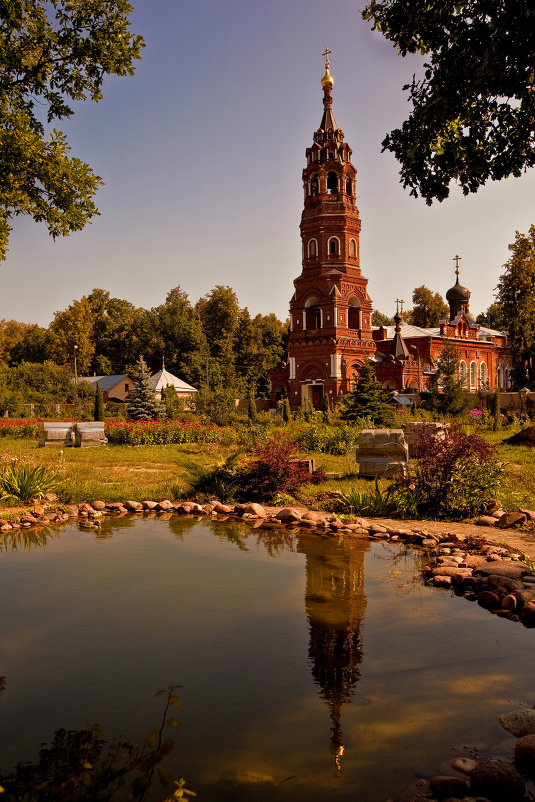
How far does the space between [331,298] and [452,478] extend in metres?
31.5

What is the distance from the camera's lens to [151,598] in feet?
18.8

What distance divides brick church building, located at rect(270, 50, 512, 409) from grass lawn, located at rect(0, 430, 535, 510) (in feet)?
65.9

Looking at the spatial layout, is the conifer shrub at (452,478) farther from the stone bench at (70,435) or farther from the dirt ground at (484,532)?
the stone bench at (70,435)

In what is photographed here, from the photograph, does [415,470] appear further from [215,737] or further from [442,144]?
[215,737]

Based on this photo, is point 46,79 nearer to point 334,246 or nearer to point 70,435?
point 70,435

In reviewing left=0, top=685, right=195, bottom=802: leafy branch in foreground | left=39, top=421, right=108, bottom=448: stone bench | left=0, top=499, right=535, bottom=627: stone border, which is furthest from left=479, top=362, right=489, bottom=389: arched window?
left=0, top=685, right=195, bottom=802: leafy branch in foreground

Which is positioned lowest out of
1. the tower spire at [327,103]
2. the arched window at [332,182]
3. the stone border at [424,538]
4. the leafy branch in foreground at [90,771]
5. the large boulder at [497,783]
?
the large boulder at [497,783]

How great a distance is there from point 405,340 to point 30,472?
126 ft

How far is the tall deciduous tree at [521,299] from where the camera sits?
130 feet

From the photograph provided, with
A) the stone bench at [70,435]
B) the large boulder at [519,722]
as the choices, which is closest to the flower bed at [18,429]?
the stone bench at [70,435]

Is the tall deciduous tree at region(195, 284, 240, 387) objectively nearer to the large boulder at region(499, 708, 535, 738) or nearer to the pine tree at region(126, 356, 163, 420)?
the pine tree at region(126, 356, 163, 420)

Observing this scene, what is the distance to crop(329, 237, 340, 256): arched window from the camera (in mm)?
40844

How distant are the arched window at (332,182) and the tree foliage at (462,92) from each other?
1502 inches

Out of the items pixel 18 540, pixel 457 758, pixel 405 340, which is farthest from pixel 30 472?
pixel 405 340
